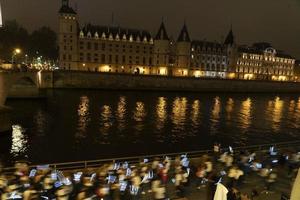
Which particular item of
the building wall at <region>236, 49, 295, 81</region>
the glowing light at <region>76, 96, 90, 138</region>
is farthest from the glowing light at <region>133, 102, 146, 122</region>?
the building wall at <region>236, 49, 295, 81</region>

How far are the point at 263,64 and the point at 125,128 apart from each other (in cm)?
12461

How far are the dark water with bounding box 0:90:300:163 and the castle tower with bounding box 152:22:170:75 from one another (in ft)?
175

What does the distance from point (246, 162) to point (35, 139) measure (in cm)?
2632

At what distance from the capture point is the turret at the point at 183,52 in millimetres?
→ 125250

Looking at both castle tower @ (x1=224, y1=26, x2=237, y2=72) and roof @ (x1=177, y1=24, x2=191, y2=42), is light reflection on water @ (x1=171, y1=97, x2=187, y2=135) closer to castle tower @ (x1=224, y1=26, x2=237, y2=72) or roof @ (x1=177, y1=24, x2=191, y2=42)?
roof @ (x1=177, y1=24, x2=191, y2=42)

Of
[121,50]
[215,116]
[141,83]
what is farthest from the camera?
[121,50]

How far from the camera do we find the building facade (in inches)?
4342

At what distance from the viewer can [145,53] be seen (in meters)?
121

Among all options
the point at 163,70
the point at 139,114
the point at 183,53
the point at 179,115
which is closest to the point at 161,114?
the point at 179,115

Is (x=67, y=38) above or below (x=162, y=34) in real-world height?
below

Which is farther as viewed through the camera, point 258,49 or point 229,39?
point 258,49

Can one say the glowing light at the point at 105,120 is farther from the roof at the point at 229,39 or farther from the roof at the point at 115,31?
the roof at the point at 229,39

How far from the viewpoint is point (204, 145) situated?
37625 millimetres

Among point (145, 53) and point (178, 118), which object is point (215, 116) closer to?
point (178, 118)
